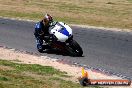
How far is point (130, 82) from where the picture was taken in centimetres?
1334

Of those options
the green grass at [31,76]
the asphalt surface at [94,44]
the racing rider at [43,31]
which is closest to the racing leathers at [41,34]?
the racing rider at [43,31]

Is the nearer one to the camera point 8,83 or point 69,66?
point 8,83

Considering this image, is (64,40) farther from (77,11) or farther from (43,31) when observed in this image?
(77,11)

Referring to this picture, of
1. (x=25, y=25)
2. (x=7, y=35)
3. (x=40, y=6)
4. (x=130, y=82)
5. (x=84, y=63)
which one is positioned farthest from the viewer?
(x=40, y=6)

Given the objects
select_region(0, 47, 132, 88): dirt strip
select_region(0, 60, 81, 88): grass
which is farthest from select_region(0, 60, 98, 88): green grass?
select_region(0, 47, 132, 88): dirt strip

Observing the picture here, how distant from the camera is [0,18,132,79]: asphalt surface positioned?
17.1m

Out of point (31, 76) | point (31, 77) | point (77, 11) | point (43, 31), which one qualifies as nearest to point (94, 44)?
point (43, 31)

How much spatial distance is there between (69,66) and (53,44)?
3446mm

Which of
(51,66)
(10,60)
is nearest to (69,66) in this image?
(51,66)

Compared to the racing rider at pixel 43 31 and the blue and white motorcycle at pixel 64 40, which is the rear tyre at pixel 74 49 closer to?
the blue and white motorcycle at pixel 64 40

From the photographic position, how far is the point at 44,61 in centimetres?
1694

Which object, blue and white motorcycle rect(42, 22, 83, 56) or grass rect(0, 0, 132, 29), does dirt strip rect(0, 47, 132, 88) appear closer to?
blue and white motorcycle rect(42, 22, 83, 56)

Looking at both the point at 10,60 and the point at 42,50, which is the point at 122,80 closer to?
the point at 10,60

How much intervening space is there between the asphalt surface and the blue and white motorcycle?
386mm
